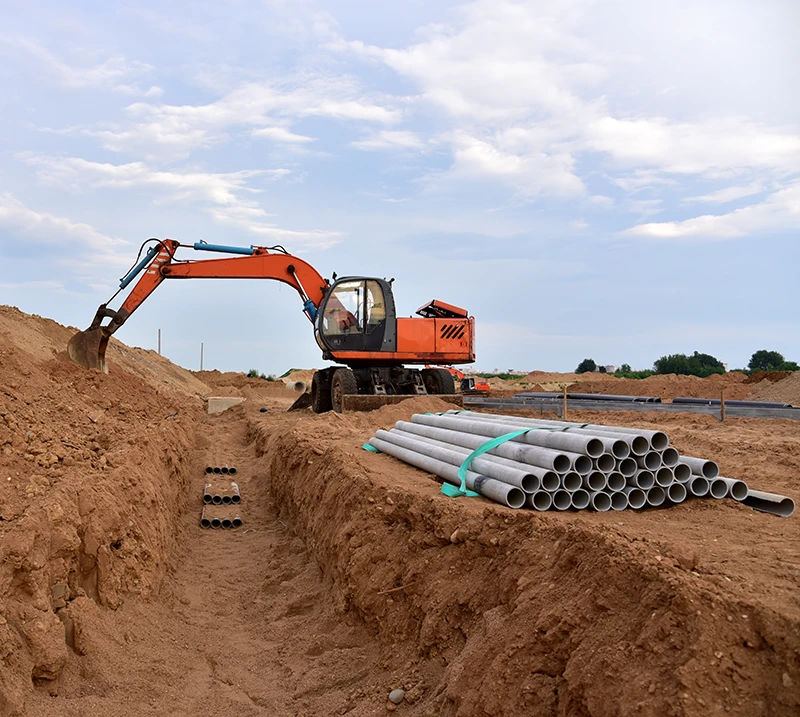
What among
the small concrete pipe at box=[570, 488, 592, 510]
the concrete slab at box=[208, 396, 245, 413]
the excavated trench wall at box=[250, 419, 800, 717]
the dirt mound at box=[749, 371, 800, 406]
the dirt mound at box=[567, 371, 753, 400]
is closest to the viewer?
the excavated trench wall at box=[250, 419, 800, 717]

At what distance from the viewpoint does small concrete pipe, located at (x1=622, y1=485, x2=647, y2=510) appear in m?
6.07

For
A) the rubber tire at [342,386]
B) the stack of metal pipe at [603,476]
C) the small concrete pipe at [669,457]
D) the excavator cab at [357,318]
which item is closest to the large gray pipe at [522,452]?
the stack of metal pipe at [603,476]

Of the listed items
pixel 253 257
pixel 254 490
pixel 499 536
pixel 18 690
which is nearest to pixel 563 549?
pixel 499 536

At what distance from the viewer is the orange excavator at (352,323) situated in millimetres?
17281

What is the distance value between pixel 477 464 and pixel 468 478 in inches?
7.5

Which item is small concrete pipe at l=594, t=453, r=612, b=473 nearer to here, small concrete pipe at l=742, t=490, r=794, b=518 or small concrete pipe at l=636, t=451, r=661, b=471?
small concrete pipe at l=636, t=451, r=661, b=471

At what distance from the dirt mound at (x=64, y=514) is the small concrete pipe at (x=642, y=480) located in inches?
179

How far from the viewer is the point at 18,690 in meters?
4.42

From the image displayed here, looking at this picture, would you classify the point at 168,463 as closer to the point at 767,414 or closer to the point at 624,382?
the point at 767,414

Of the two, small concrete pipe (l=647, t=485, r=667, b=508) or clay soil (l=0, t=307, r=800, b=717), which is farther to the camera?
small concrete pipe (l=647, t=485, r=667, b=508)

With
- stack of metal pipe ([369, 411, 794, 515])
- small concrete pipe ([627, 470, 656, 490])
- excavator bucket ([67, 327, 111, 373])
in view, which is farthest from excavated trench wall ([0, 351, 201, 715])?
excavator bucket ([67, 327, 111, 373])

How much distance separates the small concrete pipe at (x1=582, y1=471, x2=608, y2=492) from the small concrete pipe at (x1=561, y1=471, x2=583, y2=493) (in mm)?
79

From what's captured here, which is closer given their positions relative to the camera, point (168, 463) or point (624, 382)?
point (168, 463)

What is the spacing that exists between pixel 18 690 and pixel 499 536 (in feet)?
10.8
